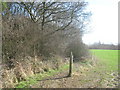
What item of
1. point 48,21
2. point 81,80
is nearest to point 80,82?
point 81,80

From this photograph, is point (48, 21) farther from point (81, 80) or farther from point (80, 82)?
point (80, 82)

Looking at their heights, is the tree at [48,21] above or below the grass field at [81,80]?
above

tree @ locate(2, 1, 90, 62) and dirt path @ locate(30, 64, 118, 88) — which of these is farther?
tree @ locate(2, 1, 90, 62)

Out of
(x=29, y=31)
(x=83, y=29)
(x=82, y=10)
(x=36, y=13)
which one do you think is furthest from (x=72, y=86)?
(x=83, y=29)

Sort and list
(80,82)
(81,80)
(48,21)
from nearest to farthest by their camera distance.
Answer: (80,82)
(81,80)
(48,21)

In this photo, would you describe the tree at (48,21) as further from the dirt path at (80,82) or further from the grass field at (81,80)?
the dirt path at (80,82)

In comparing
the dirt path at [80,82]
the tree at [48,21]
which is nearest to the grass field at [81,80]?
the dirt path at [80,82]

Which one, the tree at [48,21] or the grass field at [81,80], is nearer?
the grass field at [81,80]

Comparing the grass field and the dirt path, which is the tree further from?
the dirt path

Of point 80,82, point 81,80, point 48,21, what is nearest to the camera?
point 80,82

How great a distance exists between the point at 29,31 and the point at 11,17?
4.02ft

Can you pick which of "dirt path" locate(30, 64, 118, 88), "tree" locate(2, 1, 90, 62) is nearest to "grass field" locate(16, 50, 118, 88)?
"dirt path" locate(30, 64, 118, 88)

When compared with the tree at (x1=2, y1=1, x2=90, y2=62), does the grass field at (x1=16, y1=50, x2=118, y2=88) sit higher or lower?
lower

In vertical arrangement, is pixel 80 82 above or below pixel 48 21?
below
